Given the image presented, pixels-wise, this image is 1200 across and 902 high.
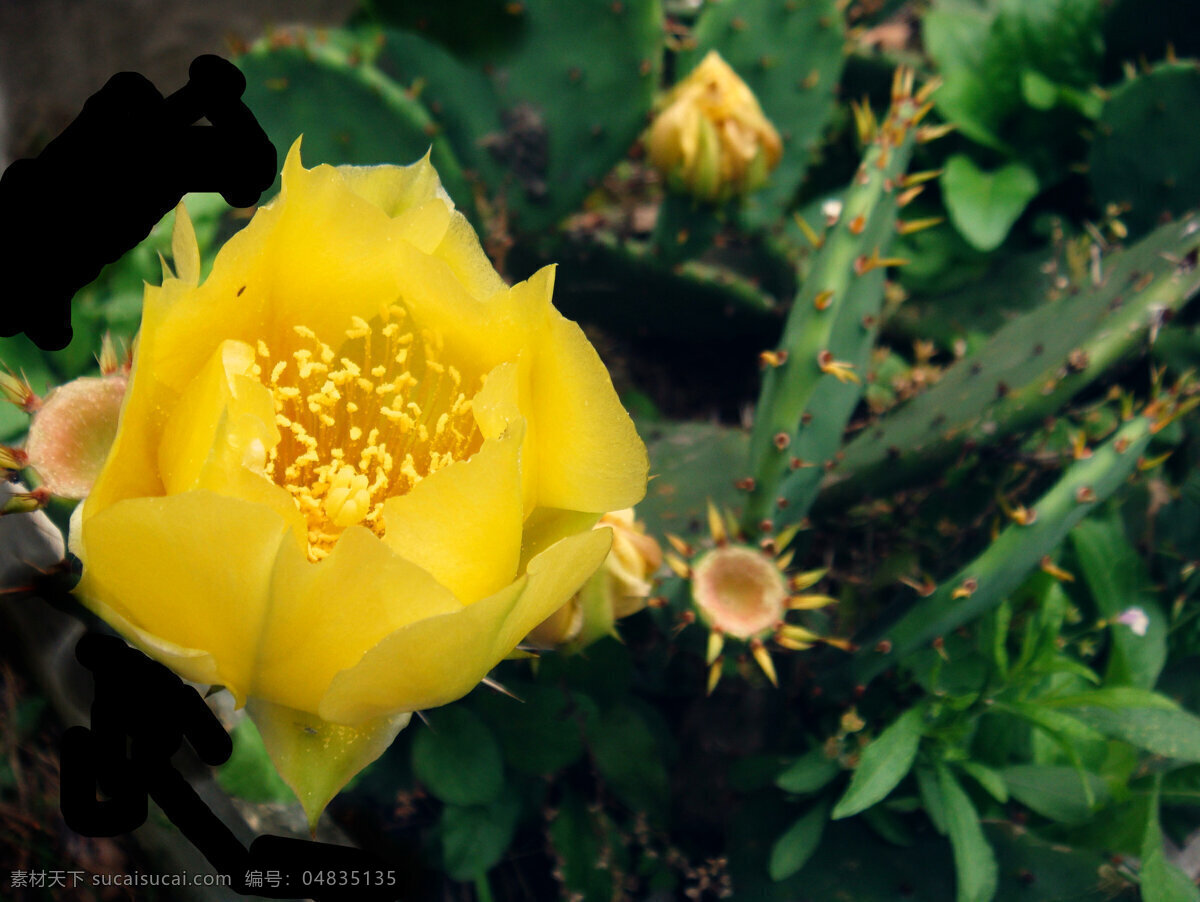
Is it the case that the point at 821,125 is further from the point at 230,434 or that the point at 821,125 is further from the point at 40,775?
the point at 40,775

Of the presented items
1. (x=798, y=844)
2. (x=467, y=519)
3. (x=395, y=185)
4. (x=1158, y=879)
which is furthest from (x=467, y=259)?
(x=1158, y=879)

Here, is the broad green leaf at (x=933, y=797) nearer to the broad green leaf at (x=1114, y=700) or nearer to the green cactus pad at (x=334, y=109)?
the broad green leaf at (x=1114, y=700)

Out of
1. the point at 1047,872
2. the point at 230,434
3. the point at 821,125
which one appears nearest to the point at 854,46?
the point at 821,125

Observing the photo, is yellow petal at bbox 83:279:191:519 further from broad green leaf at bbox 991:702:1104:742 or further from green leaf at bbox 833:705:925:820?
broad green leaf at bbox 991:702:1104:742

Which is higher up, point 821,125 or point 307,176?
point 307,176

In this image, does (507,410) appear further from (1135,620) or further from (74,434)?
(1135,620)

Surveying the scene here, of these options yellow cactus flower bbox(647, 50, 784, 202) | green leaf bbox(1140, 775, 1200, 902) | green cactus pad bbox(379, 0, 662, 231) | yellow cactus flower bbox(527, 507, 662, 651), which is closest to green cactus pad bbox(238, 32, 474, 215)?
green cactus pad bbox(379, 0, 662, 231)
